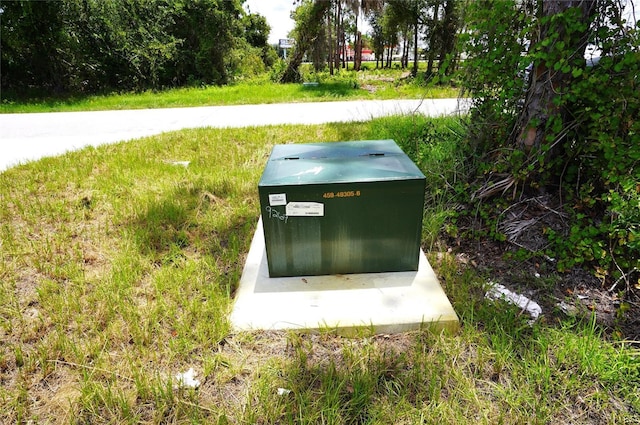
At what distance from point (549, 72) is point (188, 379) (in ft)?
9.20

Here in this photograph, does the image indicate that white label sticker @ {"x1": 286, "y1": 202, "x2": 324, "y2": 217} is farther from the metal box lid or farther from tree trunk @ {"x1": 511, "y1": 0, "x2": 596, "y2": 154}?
tree trunk @ {"x1": 511, "y1": 0, "x2": 596, "y2": 154}

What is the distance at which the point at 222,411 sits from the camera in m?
1.51

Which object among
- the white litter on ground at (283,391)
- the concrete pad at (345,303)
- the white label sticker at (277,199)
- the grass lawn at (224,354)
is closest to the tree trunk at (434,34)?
the grass lawn at (224,354)

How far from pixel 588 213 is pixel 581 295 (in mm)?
641

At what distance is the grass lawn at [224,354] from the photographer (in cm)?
152

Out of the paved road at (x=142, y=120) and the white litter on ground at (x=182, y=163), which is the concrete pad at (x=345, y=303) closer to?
the white litter on ground at (x=182, y=163)

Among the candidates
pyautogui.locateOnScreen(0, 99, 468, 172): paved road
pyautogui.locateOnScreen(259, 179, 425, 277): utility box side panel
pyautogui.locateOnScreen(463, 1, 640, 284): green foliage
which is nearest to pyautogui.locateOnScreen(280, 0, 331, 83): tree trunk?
pyautogui.locateOnScreen(0, 99, 468, 172): paved road

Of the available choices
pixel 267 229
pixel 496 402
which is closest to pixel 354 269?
pixel 267 229

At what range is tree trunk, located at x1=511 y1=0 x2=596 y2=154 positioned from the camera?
2.33m

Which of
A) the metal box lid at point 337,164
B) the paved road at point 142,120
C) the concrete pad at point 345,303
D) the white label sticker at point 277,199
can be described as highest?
the metal box lid at point 337,164

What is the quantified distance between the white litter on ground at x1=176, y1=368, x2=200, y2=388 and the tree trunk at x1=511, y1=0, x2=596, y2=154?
2538mm

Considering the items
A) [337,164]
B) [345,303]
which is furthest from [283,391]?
[337,164]

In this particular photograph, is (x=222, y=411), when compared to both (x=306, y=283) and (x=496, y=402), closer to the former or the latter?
(x=306, y=283)

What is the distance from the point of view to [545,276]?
7.70 feet
